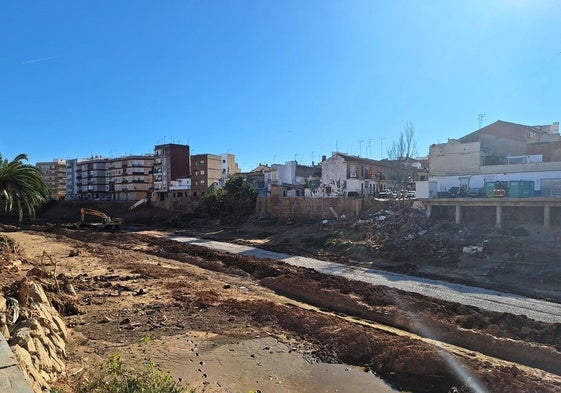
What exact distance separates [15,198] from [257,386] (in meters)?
37.9

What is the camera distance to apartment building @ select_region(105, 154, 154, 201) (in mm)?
116062

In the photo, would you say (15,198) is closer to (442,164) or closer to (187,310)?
(187,310)

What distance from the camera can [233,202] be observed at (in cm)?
6475

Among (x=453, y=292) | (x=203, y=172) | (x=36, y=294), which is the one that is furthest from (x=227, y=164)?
(x=36, y=294)

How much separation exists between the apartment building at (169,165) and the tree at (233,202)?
36372 mm

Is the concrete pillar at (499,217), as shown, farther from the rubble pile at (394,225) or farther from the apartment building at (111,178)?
the apartment building at (111,178)

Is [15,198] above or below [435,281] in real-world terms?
above

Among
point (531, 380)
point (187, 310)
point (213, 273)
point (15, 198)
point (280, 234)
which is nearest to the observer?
point (531, 380)

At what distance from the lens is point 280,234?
50.1 meters

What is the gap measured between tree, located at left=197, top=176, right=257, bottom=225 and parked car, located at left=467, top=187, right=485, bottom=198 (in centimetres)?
3146

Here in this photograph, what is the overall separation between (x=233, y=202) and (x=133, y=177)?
6257 cm

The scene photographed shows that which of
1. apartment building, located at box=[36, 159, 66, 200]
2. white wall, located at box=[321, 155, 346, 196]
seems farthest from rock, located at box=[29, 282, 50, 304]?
apartment building, located at box=[36, 159, 66, 200]

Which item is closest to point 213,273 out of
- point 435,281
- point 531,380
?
Answer: point 435,281

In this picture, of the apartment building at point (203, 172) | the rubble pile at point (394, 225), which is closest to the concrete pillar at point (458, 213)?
the rubble pile at point (394, 225)
